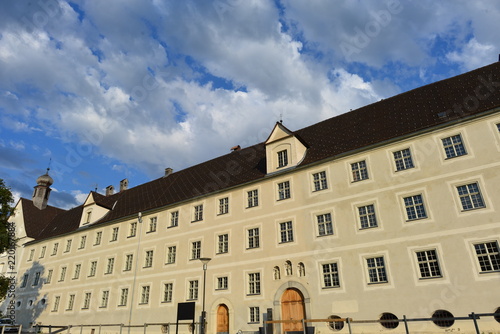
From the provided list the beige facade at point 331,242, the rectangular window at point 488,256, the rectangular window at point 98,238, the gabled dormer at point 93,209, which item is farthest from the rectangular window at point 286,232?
the gabled dormer at point 93,209

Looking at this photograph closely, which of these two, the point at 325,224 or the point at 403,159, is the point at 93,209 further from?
the point at 403,159

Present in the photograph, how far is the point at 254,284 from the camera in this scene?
84.4ft

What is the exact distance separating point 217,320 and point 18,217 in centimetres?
4060

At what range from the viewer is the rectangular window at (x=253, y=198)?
28531 mm

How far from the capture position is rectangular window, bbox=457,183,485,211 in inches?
771

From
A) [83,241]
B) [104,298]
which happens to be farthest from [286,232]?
[83,241]

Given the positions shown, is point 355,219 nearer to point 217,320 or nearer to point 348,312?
point 348,312

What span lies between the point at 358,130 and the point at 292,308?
13.5 metres

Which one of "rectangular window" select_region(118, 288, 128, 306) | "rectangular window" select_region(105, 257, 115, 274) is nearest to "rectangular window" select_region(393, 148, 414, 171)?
"rectangular window" select_region(118, 288, 128, 306)

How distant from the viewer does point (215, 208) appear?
30641mm

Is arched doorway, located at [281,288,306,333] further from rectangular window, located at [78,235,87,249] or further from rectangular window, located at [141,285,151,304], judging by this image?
rectangular window, located at [78,235,87,249]

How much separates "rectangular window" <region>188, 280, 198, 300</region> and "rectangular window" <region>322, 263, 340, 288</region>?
1089 cm

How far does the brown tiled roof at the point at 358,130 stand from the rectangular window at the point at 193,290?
7.51m

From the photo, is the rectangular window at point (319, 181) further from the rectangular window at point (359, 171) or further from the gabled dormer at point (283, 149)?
the gabled dormer at point (283, 149)
